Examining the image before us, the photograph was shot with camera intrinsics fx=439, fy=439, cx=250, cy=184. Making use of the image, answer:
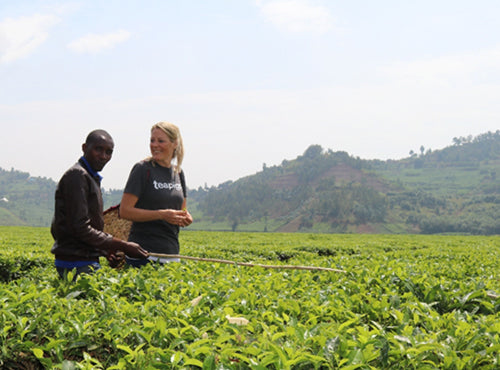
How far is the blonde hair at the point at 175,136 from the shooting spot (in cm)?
479

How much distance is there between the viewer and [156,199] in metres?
4.71

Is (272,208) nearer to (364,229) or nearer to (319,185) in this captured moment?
(319,185)

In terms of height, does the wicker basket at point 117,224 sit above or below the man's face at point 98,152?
below

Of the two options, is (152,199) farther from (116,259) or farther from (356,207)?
(356,207)

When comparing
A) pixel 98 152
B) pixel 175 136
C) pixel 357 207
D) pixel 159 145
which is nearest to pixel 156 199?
pixel 159 145

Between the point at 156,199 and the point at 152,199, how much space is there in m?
0.04

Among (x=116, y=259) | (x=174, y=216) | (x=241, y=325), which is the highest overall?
(x=174, y=216)

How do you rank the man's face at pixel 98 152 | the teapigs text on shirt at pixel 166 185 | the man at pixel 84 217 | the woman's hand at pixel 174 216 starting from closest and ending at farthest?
1. the man at pixel 84 217
2. the man's face at pixel 98 152
3. the woman's hand at pixel 174 216
4. the teapigs text on shirt at pixel 166 185

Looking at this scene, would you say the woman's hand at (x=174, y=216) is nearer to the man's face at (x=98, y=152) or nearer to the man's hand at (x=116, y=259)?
the man's hand at (x=116, y=259)

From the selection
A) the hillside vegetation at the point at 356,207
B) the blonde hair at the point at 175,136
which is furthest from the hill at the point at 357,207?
the blonde hair at the point at 175,136

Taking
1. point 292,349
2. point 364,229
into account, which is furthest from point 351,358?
point 364,229

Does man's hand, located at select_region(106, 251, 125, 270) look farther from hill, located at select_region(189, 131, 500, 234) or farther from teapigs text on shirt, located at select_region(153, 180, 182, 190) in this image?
hill, located at select_region(189, 131, 500, 234)

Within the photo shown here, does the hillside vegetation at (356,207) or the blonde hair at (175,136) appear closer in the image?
the blonde hair at (175,136)

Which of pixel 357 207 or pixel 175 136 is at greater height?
pixel 175 136
